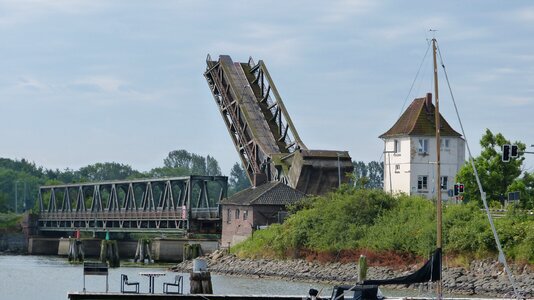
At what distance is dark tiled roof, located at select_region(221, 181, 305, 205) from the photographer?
78.8 metres

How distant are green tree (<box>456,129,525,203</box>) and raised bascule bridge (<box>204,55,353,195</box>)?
9289 mm

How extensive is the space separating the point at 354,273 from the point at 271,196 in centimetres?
1864

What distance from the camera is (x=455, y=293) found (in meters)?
52.0

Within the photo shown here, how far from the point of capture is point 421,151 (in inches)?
3319

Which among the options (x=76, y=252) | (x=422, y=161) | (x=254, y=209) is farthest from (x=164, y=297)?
(x=76, y=252)

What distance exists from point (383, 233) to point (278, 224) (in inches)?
463

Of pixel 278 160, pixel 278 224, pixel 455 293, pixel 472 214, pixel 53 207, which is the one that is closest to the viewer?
pixel 455 293

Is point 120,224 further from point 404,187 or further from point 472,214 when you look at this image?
point 472,214

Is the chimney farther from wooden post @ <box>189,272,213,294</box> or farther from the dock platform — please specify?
the dock platform

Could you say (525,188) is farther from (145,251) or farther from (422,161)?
(145,251)

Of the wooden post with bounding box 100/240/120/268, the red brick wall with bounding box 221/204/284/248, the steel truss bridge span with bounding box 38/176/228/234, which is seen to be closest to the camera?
the red brick wall with bounding box 221/204/284/248

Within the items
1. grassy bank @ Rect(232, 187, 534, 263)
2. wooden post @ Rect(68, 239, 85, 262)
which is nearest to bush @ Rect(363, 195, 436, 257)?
grassy bank @ Rect(232, 187, 534, 263)

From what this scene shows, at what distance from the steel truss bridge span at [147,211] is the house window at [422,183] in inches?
615

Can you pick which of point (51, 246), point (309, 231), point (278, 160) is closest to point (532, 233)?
point (309, 231)
